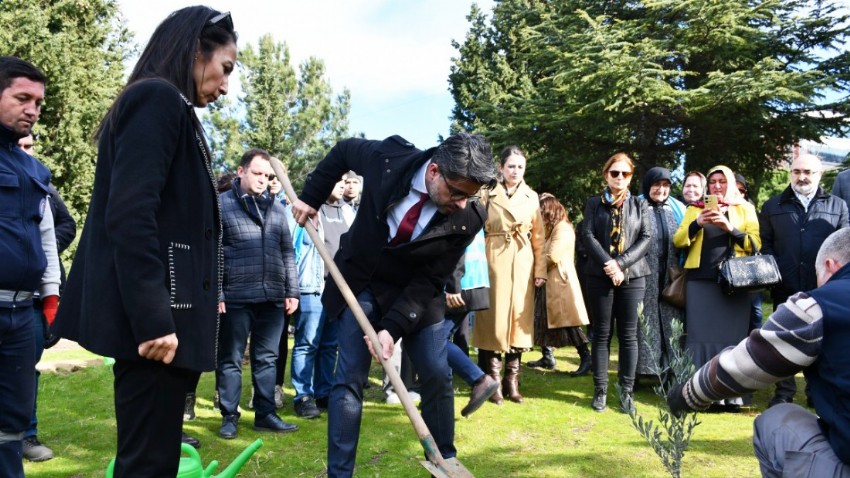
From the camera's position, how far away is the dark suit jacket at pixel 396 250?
3.43 meters

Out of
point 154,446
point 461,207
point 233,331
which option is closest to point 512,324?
point 233,331

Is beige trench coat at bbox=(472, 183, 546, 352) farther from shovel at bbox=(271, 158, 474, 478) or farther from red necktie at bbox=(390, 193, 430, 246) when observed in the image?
shovel at bbox=(271, 158, 474, 478)

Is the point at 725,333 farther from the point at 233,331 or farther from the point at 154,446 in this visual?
the point at 154,446

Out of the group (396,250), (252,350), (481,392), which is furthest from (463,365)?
(396,250)

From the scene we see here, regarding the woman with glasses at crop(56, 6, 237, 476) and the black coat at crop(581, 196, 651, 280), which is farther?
the black coat at crop(581, 196, 651, 280)

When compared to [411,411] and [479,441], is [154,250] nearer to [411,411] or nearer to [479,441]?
[411,411]

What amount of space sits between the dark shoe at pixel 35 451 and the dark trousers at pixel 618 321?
4.30 meters

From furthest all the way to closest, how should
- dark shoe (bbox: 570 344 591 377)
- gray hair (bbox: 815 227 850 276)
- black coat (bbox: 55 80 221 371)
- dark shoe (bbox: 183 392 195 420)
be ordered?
dark shoe (bbox: 570 344 591 377) → dark shoe (bbox: 183 392 195 420) → gray hair (bbox: 815 227 850 276) → black coat (bbox: 55 80 221 371)

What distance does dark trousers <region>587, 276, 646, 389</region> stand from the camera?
5809 mm

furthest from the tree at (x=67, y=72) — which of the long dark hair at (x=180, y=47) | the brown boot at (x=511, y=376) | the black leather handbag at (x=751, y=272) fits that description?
the long dark hair at (x=180, y=47)

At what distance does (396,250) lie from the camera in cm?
345

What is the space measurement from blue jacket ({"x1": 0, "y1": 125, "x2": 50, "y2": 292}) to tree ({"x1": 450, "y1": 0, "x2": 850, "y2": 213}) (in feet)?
38.0

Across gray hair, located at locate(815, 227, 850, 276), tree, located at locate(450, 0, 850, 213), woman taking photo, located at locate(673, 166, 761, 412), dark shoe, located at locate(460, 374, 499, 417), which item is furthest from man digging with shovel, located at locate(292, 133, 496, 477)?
tree, located at locate(450, 0, 850, 213)

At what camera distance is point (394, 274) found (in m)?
3.57
